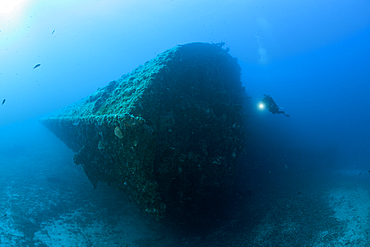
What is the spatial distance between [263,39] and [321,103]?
106 metres

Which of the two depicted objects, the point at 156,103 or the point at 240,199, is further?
the point at 240,199

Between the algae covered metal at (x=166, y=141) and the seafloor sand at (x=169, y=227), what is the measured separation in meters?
1.08

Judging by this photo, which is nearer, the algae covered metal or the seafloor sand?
the algae covered metal

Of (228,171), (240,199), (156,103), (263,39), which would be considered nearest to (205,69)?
(156,103)

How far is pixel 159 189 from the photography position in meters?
4.53

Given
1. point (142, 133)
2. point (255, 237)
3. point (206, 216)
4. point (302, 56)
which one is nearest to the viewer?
point (142, 133)

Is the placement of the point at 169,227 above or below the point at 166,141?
below

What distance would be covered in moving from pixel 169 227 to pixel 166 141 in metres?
2.85

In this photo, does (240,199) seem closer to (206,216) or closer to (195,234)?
(206,216)

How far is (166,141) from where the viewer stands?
195 inches

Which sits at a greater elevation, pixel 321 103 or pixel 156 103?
pixel 321 103

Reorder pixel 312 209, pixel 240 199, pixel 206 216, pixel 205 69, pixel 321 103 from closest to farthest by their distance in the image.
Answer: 1. pixel 206 216
2. pixel 312 209
3. pixel 240 199
4. pixel 205 69
5. pixel 321 103

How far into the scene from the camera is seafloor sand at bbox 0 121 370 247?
4.93 meters

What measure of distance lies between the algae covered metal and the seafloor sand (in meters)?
1.08
